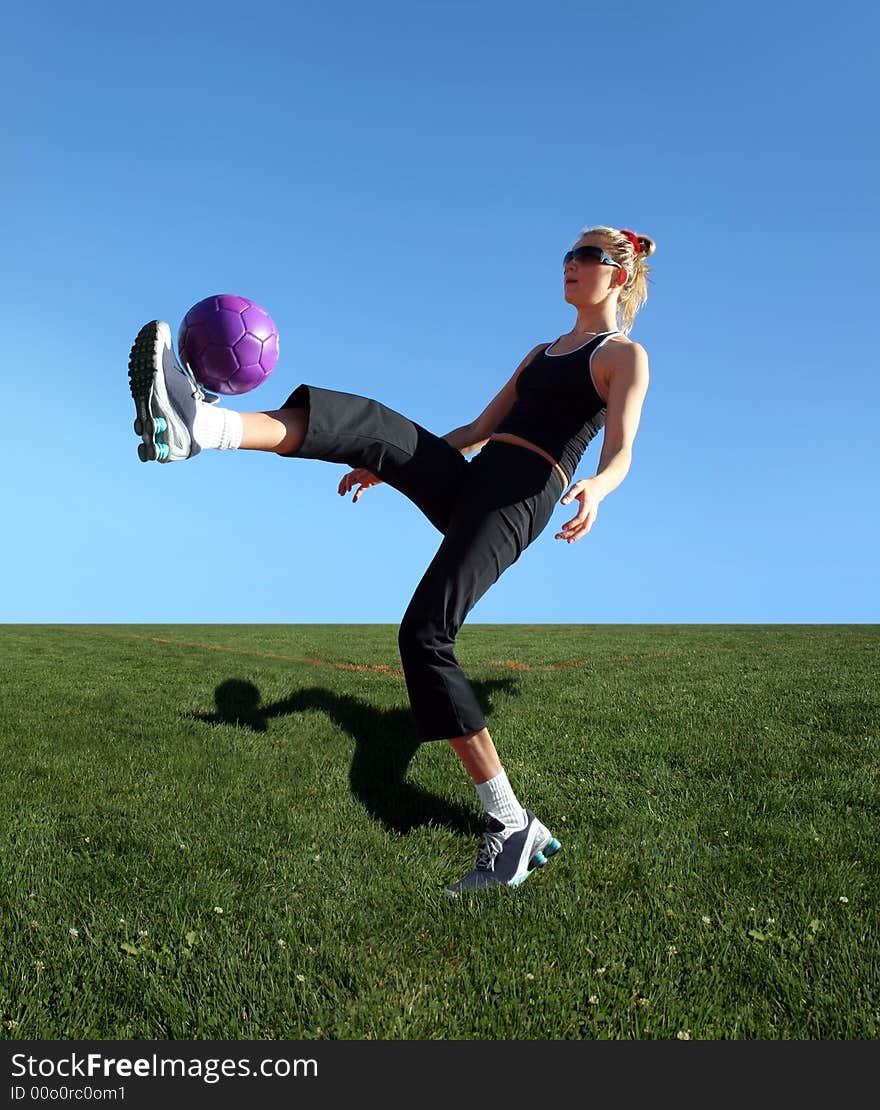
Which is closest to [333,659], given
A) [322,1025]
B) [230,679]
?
[230,679]

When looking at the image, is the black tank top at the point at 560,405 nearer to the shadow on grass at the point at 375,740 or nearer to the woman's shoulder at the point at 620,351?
the woman's shoulder at the point at 620,351

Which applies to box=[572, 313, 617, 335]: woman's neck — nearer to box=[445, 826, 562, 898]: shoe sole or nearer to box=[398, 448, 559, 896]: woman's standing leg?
box=[398, 448, 559, 896]: woman's standing leg

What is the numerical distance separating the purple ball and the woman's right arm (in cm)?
151

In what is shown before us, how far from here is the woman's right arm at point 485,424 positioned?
629cm

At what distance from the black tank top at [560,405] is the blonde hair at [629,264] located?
28.0 inches

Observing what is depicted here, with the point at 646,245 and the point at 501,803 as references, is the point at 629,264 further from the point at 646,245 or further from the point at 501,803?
the point at 501,803

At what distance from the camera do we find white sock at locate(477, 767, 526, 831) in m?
5.13

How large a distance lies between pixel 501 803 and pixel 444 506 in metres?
1.98

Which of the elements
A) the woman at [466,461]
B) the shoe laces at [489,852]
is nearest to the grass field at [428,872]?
A: the shoe laces at [489,852]

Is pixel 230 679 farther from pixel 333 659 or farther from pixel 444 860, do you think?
pixel 444 860

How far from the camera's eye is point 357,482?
20.3 ft

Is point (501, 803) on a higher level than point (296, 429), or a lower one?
lower

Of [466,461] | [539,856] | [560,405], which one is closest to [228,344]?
[466,461]

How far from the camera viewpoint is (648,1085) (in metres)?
3.23
